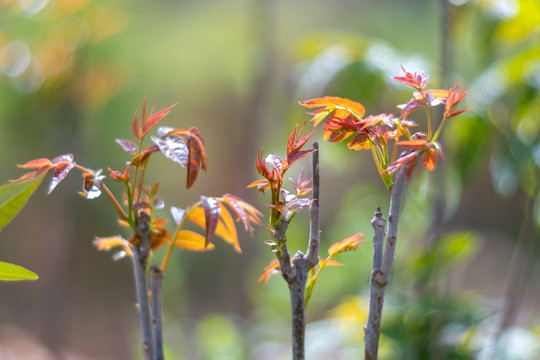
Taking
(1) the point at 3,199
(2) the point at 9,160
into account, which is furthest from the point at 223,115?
(1) the point at 3,199

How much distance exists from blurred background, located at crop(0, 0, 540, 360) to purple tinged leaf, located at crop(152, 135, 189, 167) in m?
0.40

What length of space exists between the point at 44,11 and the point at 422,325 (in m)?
1.06

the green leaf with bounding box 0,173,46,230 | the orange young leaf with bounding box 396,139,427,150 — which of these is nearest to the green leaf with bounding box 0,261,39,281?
the green leaf with bounding box 0,173,46,230

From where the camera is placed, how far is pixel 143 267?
340 mm

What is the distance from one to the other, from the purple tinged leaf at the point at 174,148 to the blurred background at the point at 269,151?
0.40 meters

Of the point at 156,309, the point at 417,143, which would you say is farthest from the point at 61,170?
the point at 417,143

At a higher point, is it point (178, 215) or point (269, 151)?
point (269, 151)

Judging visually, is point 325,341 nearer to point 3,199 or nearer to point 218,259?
point 3,199

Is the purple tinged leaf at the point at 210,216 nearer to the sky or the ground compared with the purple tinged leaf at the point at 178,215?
nearer to the ground

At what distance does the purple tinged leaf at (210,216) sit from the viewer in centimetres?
31

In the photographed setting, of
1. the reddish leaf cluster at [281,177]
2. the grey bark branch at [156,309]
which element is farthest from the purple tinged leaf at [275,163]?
the grey bark branch at [156,309]

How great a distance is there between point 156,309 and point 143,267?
1.2 inches

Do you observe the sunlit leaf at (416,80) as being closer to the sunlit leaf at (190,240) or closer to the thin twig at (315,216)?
the thin twig at (315,216)

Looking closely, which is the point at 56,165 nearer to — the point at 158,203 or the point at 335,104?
the point at 158,203
